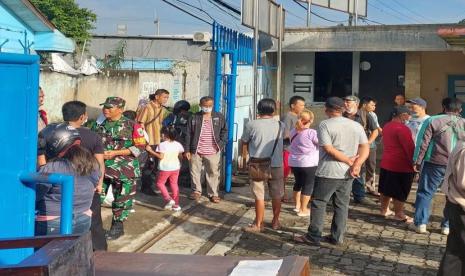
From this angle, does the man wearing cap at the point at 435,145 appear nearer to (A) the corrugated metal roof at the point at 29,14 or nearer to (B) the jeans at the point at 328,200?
(B) the jeans at the point at 328,200

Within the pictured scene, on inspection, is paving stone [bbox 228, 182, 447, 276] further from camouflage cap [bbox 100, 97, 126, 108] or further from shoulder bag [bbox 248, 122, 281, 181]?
camouflage cap [bbox 100, 97, 126, 108]

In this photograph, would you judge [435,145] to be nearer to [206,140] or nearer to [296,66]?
[206,140]

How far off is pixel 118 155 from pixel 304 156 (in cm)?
273

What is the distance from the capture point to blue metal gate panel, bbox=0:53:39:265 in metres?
3.16

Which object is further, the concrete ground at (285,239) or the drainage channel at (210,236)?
the drainage channel at (210,236)

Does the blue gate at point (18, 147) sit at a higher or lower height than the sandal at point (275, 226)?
higher

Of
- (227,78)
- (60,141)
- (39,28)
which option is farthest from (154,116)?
(39,28)

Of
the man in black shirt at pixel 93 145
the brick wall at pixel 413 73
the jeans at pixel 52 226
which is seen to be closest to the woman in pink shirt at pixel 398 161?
the man in black shirt at pixel 93 145

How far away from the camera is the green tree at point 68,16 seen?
29.3 m

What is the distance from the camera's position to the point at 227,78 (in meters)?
9.27

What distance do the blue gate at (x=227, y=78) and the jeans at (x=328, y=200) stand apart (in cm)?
297

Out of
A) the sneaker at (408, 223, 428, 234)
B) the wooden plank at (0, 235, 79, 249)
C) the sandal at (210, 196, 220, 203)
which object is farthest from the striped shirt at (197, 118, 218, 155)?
the wooden plank at (0, 235, 79, 249)

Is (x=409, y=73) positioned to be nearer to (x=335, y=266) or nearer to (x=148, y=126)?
(x=148, y=126)

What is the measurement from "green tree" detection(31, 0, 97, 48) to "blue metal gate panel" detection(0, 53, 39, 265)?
1034 inches
